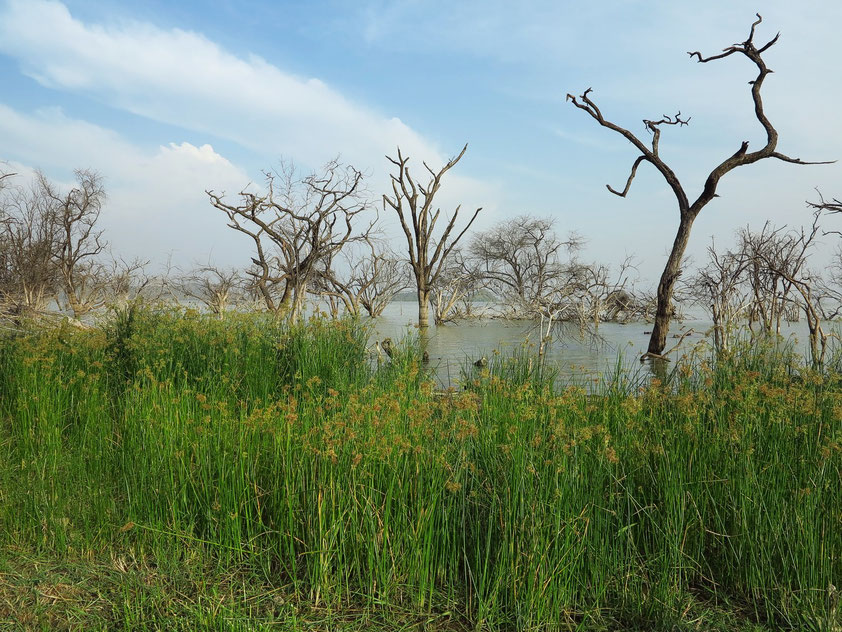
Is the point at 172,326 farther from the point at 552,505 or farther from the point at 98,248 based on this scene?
the point at 98,248

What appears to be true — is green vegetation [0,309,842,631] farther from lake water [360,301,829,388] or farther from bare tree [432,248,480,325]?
bare tree [432,248,480,325]

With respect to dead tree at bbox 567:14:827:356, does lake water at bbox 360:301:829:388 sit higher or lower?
lower

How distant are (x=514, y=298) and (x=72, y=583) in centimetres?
2567

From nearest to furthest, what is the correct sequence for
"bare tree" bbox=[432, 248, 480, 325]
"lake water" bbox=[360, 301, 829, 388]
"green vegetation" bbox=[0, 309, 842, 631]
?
"green vegetation" bbox=[0, 309, 842, 631] < "lake water" bbox=[360, 301, 829, 388] < "bare tree" bbox=[432, 248, 480, 325]

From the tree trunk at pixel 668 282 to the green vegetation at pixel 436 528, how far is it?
29.6 feet

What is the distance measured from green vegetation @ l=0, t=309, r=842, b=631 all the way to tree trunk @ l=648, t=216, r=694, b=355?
9010 millimetres

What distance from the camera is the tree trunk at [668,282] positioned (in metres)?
12.3

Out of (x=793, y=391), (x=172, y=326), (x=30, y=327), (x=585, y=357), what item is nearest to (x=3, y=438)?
(x=172, y=326)

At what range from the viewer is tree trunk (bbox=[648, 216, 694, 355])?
12.3 m

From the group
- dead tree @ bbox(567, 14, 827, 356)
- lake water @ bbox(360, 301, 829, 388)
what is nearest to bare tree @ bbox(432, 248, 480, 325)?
lake water @ bbox(360, 301, 829, 388)

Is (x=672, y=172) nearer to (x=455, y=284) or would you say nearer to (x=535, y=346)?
(x=535, y=346)

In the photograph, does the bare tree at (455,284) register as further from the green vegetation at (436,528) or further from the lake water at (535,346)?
the green vegetation at (436,528)

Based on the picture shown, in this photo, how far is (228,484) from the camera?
325 centimetres

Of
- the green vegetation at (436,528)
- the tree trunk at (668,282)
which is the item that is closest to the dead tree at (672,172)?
the tree trunk at (668,282)
